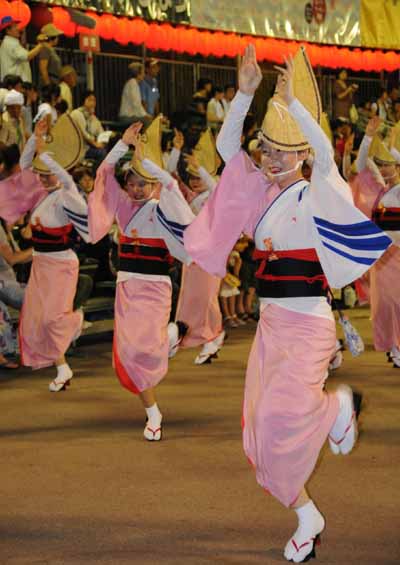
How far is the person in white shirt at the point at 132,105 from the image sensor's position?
45.7 feet

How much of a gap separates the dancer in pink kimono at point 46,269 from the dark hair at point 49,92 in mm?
3399

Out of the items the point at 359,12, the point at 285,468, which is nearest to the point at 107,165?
the point at 285,468

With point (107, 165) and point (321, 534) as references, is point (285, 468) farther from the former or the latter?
point (107, 165)

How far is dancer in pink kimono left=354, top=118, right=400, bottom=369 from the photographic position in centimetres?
911

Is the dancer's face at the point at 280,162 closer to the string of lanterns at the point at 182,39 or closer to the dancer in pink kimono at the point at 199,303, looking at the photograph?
the dancer in pink kimono at the point at 199,303

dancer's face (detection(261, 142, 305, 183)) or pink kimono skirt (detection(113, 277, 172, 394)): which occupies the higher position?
dancer's face (detection(261, 142, 305, 183))

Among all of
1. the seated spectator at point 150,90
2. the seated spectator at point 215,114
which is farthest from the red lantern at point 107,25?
the seated spectator at point 215,114

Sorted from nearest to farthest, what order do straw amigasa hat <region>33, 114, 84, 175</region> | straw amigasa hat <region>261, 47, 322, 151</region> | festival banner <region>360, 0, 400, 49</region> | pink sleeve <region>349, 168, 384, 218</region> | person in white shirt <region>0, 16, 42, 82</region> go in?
straw amigasa hat <region>261, 47, 322, 151</region> → straw amigasa hat <region>33, 114, 84, 175</region> → pink sleeve <region>349, 168, 384, 218</region> → person in white shirt <region>0, 16, 42, 82</region> → festival banner <region>360, 0, 400, 49</region>

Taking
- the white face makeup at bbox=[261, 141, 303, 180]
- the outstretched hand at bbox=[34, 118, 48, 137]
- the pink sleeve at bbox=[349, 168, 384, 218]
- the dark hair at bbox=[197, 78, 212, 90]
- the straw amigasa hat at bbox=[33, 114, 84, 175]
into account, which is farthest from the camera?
the dark hair at bbox=[197, 78, 212, 90]

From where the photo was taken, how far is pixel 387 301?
30.0 feet

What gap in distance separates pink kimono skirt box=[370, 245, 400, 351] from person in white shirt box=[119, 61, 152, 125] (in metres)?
5.54

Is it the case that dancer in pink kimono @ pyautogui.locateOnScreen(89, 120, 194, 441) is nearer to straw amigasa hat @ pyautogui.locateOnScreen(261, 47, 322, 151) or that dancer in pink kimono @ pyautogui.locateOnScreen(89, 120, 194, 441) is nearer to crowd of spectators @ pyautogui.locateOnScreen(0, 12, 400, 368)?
crowd of spectators @ pyautogui.locateOnScreen(0, 12, 400, 368)

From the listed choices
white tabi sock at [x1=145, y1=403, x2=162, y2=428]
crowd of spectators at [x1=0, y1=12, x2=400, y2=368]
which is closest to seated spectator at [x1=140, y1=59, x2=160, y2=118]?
crowd of spectators at [x1=0, y1=12, x2=400, y2=368]

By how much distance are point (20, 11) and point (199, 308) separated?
437 cm
